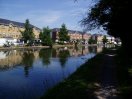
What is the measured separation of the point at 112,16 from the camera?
72.7ft

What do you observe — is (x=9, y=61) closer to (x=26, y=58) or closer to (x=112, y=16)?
(x=26, y=58)

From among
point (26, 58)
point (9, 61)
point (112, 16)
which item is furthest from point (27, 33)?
point (112, 16)

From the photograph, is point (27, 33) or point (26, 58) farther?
point (27, 33)

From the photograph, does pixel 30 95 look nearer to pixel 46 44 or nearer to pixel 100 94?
pixel 100 94

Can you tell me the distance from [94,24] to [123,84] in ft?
48.0

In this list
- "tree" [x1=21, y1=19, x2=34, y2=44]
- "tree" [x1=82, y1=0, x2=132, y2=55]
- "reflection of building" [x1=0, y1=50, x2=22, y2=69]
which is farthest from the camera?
"tree" [x1=21, y1=19, x2=34, y2=44]

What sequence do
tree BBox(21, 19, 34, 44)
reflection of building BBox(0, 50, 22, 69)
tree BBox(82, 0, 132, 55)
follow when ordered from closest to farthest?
tree BBox(82, 0, 132, 55) → reflection of building BBox(0, 50, 22, 69) → tree BBox(21, 19, 34, 44)

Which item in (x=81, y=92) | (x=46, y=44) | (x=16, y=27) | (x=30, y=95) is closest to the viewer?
(x=81, y=92)

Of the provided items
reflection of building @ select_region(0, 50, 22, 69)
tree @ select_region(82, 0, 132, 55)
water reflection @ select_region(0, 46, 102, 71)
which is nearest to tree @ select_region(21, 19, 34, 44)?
water reflection @ select_region(0, 46, 102, 71)

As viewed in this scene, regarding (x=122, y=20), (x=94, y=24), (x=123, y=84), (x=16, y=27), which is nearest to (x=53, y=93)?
(x=123, y=84)

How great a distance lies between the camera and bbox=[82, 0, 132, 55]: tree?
1753cm

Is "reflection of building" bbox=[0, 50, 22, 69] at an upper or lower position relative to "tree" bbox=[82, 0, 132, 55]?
lower

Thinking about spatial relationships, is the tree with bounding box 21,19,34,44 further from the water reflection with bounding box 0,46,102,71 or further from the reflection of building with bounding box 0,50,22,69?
the reflection of building with bounding box 0,50,22,69

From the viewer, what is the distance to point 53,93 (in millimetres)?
14359
